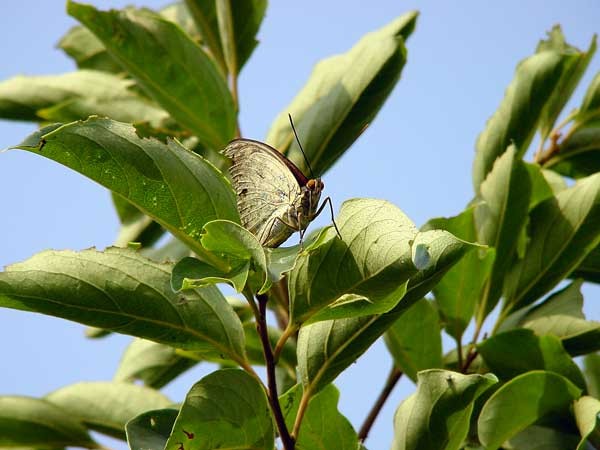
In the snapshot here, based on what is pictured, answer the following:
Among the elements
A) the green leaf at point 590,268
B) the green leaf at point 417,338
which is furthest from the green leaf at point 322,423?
the green leaf at point 590,268

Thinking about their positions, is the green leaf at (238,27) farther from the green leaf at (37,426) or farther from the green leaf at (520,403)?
the green leaf at (520,403)

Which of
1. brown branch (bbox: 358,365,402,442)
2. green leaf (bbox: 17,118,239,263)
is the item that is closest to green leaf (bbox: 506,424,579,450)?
brown branch (bbox: 358,365,402,442)

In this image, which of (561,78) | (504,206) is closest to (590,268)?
(504,206)

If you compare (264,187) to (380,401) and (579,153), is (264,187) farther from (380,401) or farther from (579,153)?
(579,153)

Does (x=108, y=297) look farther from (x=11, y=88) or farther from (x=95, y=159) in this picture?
(x=11, y=88)

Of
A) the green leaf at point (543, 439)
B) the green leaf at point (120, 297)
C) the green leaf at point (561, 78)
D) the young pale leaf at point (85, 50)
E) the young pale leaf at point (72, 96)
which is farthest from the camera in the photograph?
the young pale leaf at point (85, 50)

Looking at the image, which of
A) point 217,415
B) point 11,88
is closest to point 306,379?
point 217,415
